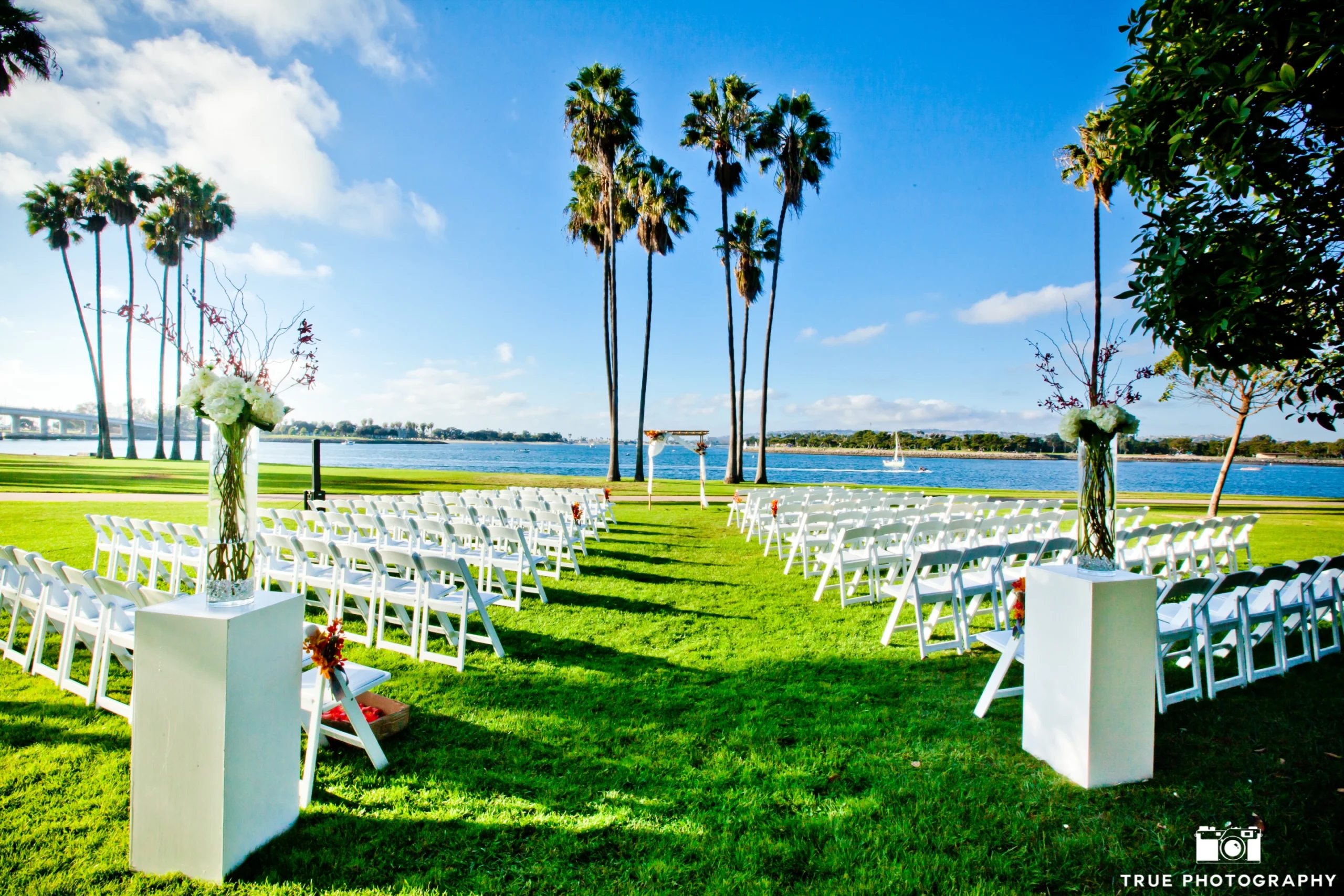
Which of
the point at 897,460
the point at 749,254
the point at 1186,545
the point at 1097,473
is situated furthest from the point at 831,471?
the point at 1097,473

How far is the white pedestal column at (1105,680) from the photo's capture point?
3.00 meters

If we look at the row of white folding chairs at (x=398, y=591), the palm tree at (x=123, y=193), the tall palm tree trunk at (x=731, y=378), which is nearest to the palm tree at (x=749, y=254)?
the tall palm tree trunk at (x=731, y=378)

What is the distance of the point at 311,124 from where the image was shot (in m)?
10.1

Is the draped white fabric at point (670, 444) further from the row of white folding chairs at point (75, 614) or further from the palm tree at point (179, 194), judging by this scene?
the palm tree at point (179, 194)

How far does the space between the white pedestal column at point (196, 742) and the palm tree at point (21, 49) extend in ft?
65.9

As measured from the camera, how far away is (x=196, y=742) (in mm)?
2352

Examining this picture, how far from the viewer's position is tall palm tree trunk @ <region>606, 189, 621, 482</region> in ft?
74.1

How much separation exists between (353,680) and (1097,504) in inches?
165

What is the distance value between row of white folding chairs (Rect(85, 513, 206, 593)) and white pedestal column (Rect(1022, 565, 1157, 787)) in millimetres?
7260

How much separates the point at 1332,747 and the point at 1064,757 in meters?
1.69

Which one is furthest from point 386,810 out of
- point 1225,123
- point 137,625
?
point 1225,123

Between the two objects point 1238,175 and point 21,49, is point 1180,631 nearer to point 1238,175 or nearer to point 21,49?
point 1238,175

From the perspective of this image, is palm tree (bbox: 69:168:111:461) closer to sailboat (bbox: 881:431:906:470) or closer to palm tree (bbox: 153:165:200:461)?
palm tree (bbox: 153:165:200:461)

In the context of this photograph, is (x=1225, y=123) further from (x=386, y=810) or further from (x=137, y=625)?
(x=137, y=625)
